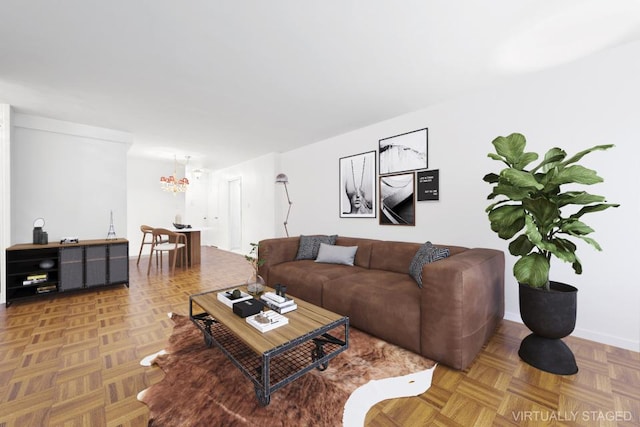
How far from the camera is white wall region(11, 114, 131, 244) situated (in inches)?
143

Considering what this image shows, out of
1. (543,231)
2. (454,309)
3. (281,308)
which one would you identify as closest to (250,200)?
(281,308)

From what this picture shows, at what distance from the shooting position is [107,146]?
14.1 ft

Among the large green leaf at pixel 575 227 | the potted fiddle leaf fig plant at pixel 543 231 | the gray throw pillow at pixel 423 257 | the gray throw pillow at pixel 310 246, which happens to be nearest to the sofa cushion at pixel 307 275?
the gray throw pillow at pixel 310 246

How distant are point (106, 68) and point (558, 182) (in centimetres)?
385

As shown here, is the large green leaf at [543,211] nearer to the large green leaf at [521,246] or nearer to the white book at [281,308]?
the large green leaf at [521,246]

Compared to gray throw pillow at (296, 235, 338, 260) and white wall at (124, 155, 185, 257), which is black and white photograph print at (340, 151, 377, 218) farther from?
white wall at (124, 155, 185, 257)

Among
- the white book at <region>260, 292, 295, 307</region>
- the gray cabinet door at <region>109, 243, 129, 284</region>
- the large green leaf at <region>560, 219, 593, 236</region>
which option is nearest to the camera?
the large green leaf at <region>560, 219, 593, 236</region>

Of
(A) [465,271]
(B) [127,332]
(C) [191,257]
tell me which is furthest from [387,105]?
(C) [191,257]

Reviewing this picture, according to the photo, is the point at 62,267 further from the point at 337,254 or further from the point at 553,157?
the point at 553,157

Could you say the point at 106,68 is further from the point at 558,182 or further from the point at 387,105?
the point at 558,182

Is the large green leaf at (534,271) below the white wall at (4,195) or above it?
below

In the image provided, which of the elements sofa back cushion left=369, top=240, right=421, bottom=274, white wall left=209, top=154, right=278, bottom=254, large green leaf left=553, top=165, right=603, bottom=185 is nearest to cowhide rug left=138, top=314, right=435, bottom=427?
sofa back cushion left=369, top=240, right=421, bottom=274

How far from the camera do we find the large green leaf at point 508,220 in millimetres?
1830

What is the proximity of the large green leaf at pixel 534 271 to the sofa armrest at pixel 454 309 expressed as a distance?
0.82 feet
